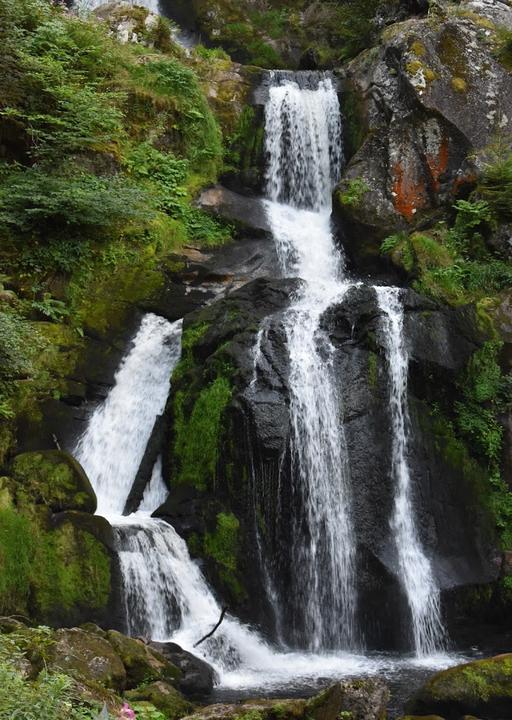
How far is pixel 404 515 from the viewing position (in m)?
10.5

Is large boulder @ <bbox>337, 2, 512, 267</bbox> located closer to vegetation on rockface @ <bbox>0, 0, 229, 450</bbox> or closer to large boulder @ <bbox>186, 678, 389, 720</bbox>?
vegetation on rockface @ <bbox>0, 0, 229, 450</bbox>

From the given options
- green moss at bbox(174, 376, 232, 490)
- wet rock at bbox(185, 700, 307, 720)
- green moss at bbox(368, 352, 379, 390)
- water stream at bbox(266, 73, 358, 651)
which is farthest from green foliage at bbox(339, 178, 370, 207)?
wet rock at bbox(185, 700, 307, 720)

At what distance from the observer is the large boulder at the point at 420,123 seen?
51.6ft

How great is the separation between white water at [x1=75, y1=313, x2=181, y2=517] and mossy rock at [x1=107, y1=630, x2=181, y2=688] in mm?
3149

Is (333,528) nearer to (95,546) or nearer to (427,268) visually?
(95,546)

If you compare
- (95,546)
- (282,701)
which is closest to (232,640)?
(95,546)

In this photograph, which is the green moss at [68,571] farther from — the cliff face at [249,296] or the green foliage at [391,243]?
the green foliage at [391,243]

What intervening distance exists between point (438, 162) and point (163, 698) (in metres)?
13.3

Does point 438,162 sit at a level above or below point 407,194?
above

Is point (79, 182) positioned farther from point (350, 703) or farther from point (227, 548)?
point (350, 703)

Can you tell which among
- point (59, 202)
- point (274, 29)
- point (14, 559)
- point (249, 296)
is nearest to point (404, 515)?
point (249, 296)

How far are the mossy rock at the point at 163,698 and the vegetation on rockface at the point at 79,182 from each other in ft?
13.8

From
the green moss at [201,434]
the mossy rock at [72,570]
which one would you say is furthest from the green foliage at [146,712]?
the green moss at [201,434]

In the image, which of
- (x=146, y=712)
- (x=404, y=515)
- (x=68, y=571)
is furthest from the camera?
(x=404, y=515)
